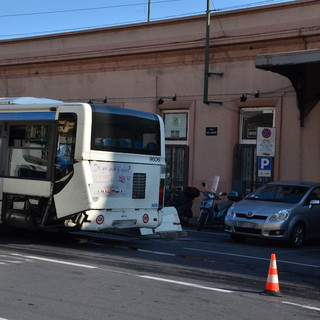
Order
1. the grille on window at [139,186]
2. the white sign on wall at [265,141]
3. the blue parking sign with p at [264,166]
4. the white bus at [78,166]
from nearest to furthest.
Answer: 1. the white bus at [78,166]
2. the grille on window at [139,186]
3. the white sign on wall at [265,141]
4. the blue parking sign with p at [264,166]

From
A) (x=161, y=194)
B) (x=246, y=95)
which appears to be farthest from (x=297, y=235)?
(x=246, y=95)

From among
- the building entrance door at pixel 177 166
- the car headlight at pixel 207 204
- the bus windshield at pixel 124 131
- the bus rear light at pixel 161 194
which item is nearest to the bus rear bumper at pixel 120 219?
the bus rear light at pixel 161 194

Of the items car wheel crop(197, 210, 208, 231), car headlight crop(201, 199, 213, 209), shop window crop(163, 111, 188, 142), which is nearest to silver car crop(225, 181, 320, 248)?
car headlight crop(201, 199, 213, 209)

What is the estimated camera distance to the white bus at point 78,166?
12094 mm

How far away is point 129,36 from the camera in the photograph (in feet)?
83.6

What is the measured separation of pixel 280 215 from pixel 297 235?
68 cm

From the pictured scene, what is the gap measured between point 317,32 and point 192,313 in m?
15.2

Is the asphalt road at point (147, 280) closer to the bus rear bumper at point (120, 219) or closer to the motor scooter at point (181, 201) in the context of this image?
the bus rear bumper at point (120, 219)

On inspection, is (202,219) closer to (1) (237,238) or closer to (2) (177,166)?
(1) (237,238)

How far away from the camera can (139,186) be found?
13.1 m

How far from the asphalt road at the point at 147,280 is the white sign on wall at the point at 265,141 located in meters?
5.00

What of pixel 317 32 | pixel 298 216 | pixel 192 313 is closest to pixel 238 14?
pixel 317 32

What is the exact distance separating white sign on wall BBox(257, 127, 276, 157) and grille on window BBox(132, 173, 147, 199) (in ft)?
21.3

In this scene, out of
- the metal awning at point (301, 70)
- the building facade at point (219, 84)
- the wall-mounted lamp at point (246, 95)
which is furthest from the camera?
the wall-mounted lamp at point (246, 95)
